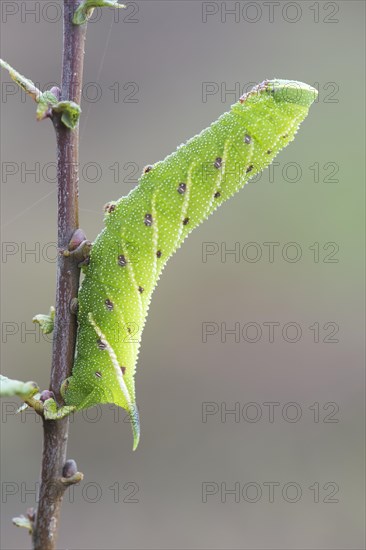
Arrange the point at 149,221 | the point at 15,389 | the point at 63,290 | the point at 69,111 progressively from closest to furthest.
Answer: the point at 15,389 → the point at 69,111 → the point at 63,290 → the point at 149,221

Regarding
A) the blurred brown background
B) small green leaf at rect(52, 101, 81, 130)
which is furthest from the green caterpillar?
the blurred brown background

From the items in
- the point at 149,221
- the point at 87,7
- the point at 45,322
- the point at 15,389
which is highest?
the point at 87,7

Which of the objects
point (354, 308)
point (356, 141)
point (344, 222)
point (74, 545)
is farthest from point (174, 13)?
point (74, 545)

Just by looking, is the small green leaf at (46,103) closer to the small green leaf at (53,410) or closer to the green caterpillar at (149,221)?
the green caterpillar at (149,221)

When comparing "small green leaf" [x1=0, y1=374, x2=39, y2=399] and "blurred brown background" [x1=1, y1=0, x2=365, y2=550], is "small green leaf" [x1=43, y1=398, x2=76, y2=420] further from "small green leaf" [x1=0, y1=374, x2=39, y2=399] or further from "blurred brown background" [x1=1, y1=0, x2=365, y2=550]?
"blurred brown background" [x1=1, y1=0, x2=365, y2=550]

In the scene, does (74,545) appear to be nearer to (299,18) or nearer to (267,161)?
(267,161)

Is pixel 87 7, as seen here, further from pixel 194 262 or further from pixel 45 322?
pixel 194 262

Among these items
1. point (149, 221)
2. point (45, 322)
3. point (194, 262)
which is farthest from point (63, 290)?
point (194, 262)
